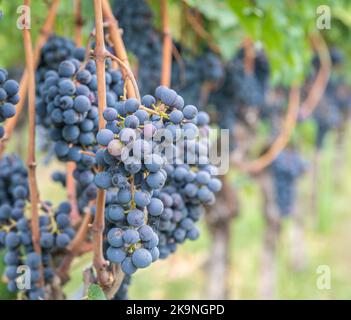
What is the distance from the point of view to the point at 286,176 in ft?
15.8

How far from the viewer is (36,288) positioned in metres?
1.32

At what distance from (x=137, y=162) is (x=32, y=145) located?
0.39 metres

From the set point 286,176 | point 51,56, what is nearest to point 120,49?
point 51,56

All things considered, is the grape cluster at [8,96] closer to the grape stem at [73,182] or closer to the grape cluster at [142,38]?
the grape stem at [73,182]

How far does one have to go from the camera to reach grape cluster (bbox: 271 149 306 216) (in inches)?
185

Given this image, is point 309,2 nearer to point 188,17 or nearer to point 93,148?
point 188,17

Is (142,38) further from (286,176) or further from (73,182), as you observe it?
(286,176)

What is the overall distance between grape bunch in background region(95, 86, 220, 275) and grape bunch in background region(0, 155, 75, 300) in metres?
0.39

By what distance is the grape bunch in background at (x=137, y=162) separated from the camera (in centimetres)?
90

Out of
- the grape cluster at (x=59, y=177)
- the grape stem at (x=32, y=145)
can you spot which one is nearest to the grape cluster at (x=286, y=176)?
the grape cluster at (x=59, y=177)

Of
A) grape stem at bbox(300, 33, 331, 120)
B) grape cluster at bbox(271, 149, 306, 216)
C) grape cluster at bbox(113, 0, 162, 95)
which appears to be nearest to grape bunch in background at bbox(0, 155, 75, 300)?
grape cluster at bbox(113, 0, 162, 95)

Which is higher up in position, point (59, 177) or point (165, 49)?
point (165, 49)
